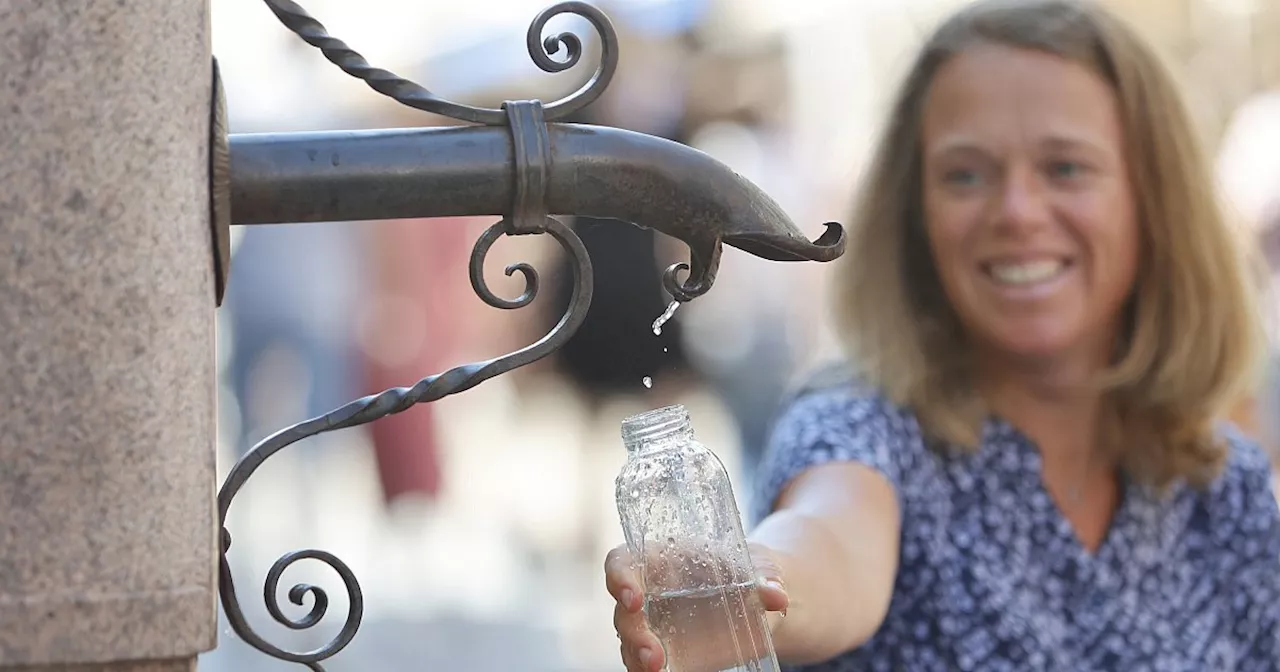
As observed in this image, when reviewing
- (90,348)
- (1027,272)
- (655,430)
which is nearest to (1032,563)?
(1027,272)

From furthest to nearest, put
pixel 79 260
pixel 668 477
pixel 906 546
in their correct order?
pixel 906 546 → pixel 668 477 → pixel 79 260

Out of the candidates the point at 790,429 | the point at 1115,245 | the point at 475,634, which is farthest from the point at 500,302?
the point at 475,634

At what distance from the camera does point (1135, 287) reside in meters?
2.55

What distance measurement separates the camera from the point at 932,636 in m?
2.25

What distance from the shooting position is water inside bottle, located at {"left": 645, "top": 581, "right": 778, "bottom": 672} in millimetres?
1271

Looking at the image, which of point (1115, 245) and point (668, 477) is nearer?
point (668, 477)

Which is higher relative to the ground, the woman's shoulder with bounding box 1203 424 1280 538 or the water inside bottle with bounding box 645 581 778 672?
the woman's shoulder with bounding box 1203 424 1280 538

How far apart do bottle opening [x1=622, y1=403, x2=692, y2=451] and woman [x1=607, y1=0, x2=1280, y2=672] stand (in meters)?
0.92

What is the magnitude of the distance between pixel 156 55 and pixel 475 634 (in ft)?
16.6

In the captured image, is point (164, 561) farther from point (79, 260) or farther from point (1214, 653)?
point (1214, 653)

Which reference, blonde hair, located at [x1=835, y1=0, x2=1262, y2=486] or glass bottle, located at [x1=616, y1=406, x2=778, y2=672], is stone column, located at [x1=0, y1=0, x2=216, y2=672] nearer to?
glass bottle, located at [x1=616, y1=406, x2=778, y2=672]

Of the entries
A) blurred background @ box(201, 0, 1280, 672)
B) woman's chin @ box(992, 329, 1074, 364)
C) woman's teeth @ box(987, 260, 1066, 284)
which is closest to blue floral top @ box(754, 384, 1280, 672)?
woman's chin @ box(992, 329, 1074, 364)

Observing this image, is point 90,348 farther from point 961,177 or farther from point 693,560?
point 961,177

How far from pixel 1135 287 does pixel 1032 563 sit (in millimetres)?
495
